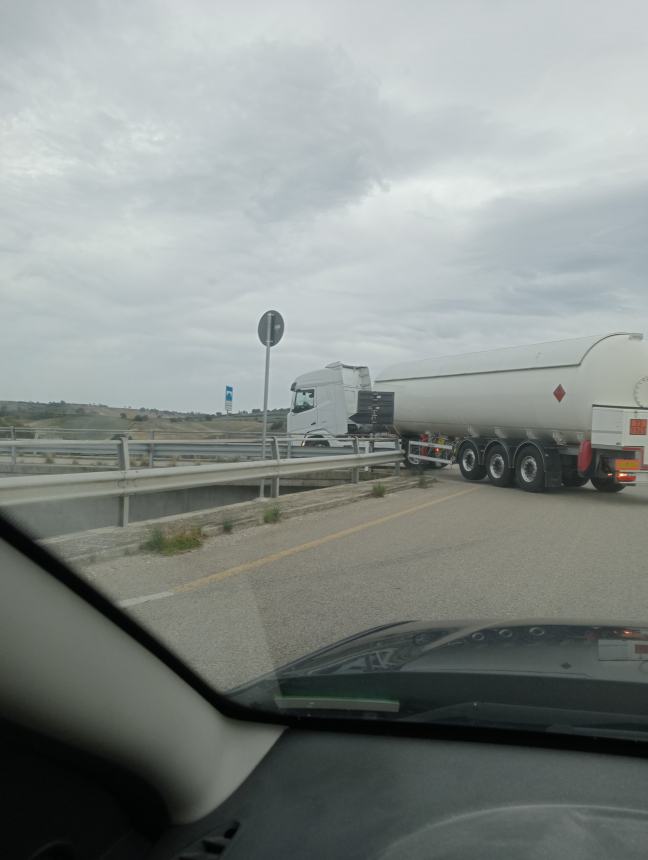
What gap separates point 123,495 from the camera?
339 inches

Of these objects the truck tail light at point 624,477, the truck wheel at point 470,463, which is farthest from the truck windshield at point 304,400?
the truck tail light at point 624,477

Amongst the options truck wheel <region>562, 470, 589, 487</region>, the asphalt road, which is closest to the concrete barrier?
the asphalt road

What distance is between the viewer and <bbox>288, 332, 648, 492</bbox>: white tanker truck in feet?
51.8

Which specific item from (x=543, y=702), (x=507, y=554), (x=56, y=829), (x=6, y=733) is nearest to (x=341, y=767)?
(x=543, y=702)

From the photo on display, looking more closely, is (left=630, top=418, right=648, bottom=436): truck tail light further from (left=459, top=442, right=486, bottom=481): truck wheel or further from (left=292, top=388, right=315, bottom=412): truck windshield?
(left=292, top=388, right=315, bottom=412): truck windshield

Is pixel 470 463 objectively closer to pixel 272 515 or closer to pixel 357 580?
pixel 272 515

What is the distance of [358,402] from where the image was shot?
25344 mm

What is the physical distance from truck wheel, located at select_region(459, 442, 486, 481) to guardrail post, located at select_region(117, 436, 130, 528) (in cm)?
1302

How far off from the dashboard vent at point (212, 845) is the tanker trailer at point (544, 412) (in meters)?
14.9

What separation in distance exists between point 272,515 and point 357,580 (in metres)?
4.02

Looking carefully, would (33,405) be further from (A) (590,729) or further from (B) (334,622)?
(B) (334,622)

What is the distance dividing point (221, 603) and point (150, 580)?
1.15 metres

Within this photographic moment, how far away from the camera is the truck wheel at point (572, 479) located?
59.3 feet

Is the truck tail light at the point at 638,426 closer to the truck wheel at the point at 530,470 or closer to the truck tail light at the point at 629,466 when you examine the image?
the truck tail light at the point at 629,466
